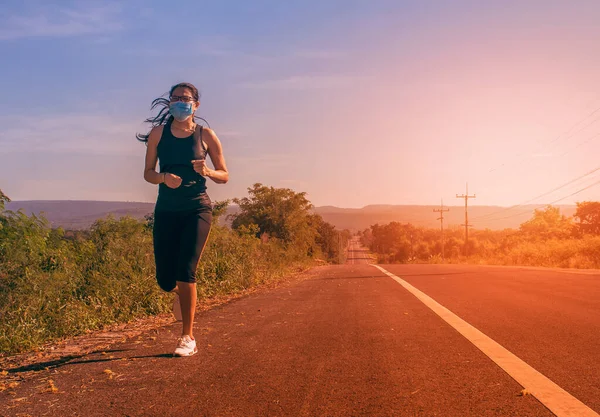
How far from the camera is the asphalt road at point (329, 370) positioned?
2891 mm

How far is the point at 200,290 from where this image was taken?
9.52 m

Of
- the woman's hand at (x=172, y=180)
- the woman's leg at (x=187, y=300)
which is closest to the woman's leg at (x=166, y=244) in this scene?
the woman's leg at (x=187, y=300)

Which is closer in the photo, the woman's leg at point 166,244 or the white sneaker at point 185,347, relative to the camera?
the white sneaker at point 185,347

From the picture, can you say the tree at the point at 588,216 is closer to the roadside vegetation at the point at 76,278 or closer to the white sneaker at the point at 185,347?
the roadside vegetation at the point at 76,278

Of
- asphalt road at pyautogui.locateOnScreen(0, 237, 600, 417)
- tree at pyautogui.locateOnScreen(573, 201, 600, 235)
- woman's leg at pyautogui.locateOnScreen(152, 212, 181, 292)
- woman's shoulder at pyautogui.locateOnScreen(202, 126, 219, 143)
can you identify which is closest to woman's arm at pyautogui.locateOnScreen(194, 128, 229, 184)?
woman's shoulder at pyautogui.locateOnScreen(202, 126, 219, 143)

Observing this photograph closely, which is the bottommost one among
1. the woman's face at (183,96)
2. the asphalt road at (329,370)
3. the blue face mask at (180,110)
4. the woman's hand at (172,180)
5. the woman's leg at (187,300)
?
the asphalt road at (329,370)

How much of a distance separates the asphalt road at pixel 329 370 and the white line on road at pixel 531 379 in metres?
0.05

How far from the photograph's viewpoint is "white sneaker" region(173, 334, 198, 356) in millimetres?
4191

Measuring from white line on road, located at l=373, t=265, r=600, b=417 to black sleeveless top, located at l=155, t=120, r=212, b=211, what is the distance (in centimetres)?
254

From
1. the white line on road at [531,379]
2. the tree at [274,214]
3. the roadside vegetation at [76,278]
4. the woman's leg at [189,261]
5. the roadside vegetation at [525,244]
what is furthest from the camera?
the tree at [274,214]

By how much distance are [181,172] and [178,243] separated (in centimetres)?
58

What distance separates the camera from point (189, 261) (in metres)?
4.34

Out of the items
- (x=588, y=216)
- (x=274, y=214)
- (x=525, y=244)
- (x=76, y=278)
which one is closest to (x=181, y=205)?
(x=76, y=278)

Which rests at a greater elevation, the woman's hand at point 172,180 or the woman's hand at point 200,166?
the woman's hand at point 200,166
